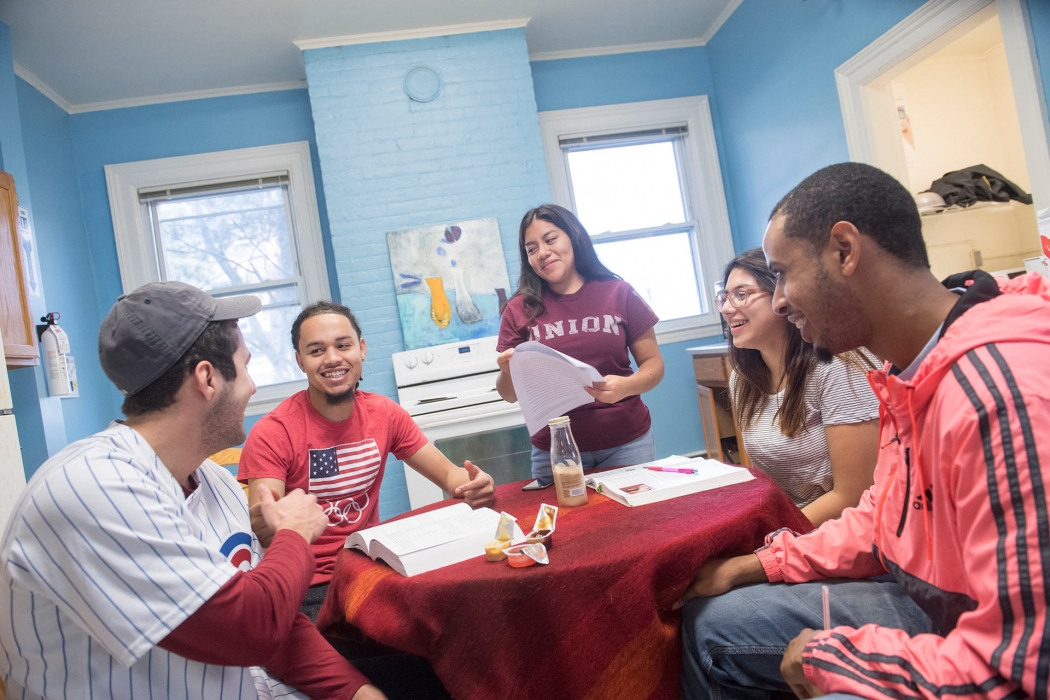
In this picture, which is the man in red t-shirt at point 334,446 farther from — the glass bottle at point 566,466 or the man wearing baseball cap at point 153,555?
the man wearing baseball cap at point 153,555

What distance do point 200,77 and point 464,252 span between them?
6.71 ft

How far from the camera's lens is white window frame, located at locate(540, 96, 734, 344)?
4.62 meters

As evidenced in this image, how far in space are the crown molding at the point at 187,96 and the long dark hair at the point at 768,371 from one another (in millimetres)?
3718

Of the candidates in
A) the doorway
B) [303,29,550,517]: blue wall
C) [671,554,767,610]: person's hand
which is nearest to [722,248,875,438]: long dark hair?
[671,554,767,610]: person's hand

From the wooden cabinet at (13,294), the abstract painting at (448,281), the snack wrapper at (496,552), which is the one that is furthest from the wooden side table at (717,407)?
the wooden cabinet at (13,294)

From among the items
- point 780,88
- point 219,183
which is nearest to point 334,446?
point 219,183

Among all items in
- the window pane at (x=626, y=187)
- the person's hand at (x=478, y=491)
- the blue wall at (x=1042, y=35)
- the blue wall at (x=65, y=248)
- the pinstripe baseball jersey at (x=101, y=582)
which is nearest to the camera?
the pinstripe baseball jersey at (x=101, y=582)

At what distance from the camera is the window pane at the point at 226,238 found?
444 cm

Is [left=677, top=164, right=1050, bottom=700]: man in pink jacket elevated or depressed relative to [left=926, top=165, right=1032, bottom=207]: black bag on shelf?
depressed

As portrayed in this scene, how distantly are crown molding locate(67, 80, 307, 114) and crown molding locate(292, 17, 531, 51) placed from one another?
0.49m

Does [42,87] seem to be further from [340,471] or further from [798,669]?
[798,669]

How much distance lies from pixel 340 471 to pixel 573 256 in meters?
1.01

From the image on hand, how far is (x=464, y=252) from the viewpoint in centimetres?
411

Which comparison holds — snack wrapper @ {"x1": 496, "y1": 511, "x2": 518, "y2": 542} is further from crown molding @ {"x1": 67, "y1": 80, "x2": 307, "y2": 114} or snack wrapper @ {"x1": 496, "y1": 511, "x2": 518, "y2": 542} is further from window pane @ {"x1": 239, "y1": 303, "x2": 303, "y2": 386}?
crown molding @ {"x1": 67, "y1": 80, "x2": 307, "y2": 114}
